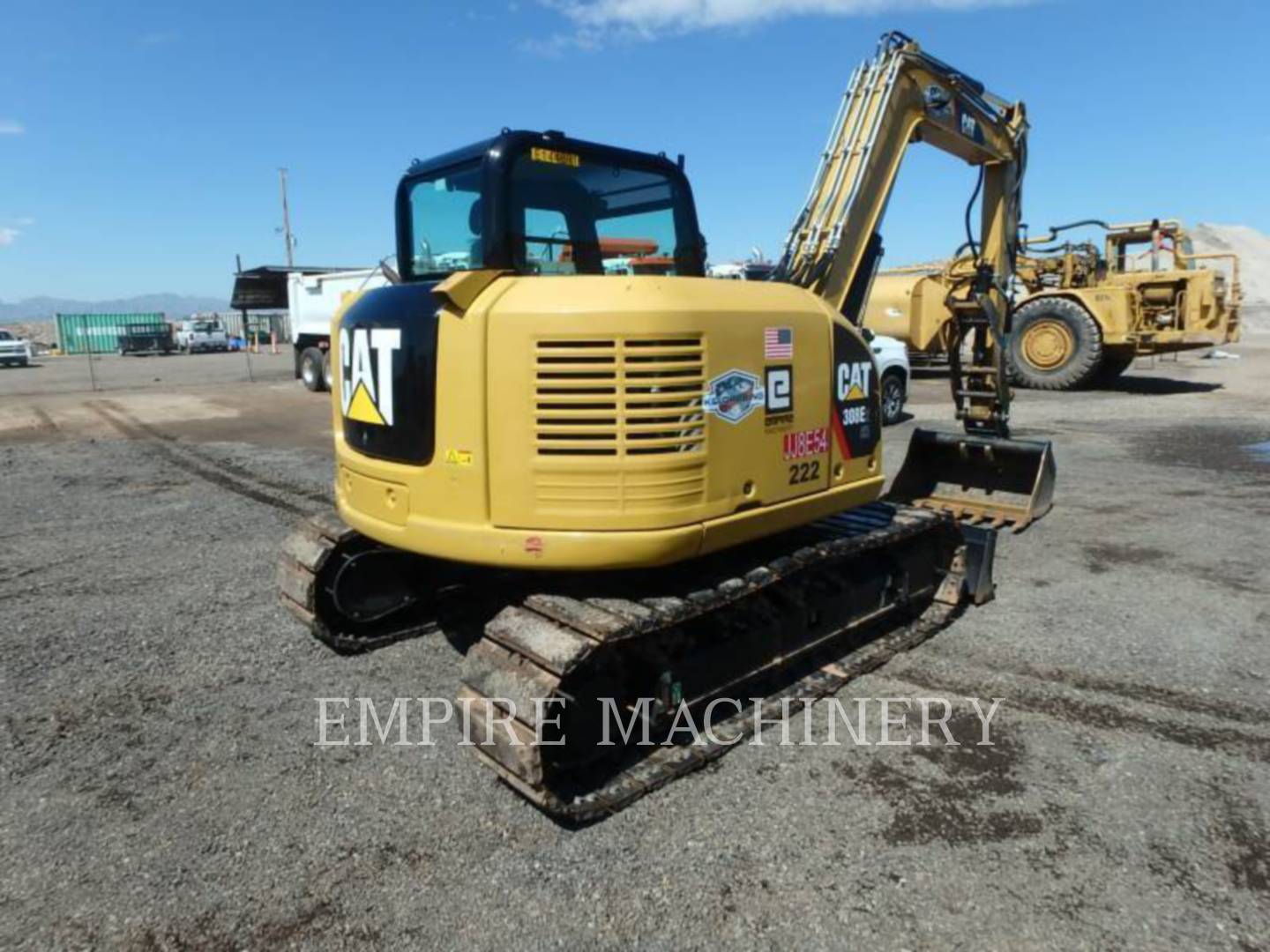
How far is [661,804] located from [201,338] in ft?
153

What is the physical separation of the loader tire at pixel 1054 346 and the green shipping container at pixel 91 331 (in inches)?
1655

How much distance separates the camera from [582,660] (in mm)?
3275

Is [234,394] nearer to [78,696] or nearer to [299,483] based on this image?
[299,483]

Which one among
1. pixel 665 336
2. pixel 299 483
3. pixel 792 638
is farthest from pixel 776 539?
pixel 299 483

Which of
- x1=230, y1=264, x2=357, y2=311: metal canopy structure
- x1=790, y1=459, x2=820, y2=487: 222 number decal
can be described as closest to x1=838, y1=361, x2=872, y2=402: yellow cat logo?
x1=790, y1=459, x2=820, y2=487: 222 number decal

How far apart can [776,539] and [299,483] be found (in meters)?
6.66

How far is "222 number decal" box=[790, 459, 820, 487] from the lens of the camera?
13.6 feet

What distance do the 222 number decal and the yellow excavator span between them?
2 centimetres

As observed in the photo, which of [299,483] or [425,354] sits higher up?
[425,354]

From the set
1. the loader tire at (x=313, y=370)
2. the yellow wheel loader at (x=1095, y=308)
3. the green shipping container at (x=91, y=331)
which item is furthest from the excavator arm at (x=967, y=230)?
the green shipping container at (x=91, y=331)

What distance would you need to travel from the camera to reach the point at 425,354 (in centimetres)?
373

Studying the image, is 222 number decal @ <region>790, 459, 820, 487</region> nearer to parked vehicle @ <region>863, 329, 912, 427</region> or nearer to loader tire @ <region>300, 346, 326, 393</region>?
parked vehicle @ <region>863, 329, 912, 427</region>

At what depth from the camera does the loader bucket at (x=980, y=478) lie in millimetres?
6637

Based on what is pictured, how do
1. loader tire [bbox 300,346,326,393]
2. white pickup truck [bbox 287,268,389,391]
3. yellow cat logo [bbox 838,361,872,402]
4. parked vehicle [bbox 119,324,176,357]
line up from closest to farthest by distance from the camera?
1. yellow cat logo [bbox 838,361,872,402]
2. white pickup truck [bbox 287,268,389,391]
3. loader tire [bbox 300,346,326,393]
4. parked vehicle [bbox 119,324,176,357]
